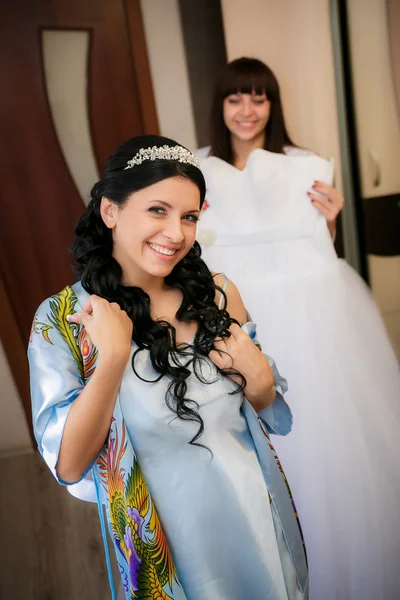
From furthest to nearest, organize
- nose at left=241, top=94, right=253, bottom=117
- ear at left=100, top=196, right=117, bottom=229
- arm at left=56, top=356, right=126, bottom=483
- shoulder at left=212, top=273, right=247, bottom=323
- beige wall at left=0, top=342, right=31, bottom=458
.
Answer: beige wall at left=0, top=342, right=31, bottom=458 < nose at left=241, top=94, right=253, bottom=117 < shoulder at left=212, top=273, right=247, bottom=323 < ear at left=100, top=196, right=117, bottom=229 < arm at left=56, top=356, right=126, bottom=483

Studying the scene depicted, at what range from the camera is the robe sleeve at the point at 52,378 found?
875 mm

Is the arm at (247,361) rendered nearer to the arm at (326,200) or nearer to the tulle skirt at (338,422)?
the tulle skirt at (338,422)

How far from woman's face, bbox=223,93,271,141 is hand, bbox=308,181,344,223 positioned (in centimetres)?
28

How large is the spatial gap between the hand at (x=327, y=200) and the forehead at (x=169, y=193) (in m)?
0.87

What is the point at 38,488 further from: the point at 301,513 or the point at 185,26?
the point at 185,26

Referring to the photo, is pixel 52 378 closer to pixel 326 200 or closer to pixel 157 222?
pixel 157 222

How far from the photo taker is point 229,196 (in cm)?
172

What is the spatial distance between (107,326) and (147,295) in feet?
0.55

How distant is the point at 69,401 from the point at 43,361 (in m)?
0.08

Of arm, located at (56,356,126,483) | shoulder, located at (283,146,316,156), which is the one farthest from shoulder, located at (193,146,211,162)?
arm, located at (56,356,126,483)

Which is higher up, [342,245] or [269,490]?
[342,245]

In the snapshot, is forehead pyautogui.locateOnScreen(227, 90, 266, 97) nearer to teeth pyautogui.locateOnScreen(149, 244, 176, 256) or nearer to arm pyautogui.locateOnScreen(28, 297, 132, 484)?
teeth pyautogui.locateOnScreen(149, 244, 176, 256)

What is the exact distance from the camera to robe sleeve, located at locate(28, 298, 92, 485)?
Answer: 87cm

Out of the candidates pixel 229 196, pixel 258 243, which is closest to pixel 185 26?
pixel 229 196
